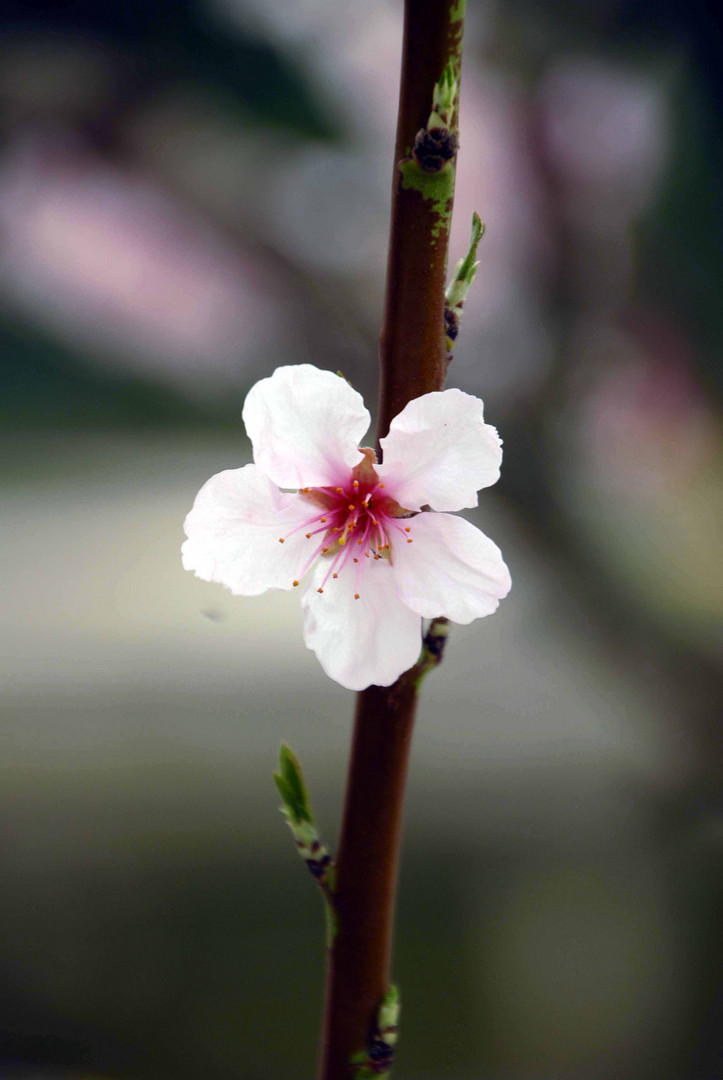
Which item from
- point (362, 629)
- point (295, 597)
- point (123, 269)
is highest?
point (123, 269)

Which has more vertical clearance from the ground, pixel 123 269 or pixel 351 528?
pixel 123 269

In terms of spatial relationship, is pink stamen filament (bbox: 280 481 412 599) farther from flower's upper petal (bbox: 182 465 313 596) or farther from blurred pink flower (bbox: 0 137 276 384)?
blurred pink flower (bbox: 0 137 276 384)

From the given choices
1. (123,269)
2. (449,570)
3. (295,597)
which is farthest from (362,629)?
(123,269)

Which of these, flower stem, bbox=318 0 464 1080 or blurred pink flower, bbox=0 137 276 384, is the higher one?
blurred pink flower, bbox=0 137 276 384

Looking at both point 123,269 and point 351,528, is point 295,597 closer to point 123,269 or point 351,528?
point 123,269

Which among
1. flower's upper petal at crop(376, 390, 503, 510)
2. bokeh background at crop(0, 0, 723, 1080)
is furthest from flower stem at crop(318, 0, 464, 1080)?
bokeh background at crop(0, 0, 723, 1080)

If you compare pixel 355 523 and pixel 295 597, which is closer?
pixel 355 523

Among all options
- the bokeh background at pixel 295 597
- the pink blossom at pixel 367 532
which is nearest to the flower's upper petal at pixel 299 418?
the pink blossom at pixel 367 532
